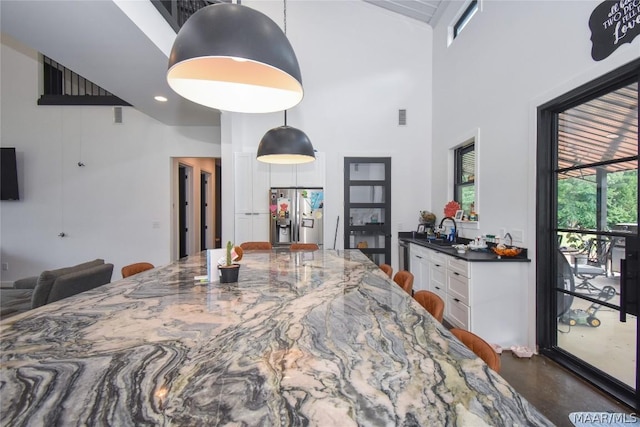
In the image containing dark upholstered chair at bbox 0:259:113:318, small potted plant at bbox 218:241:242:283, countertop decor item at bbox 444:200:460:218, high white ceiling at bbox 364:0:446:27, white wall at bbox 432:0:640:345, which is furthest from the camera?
high white ceiling at bbox 364:0:446:27

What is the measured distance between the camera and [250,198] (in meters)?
4.93

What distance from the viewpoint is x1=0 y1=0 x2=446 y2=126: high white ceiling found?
2344 mm

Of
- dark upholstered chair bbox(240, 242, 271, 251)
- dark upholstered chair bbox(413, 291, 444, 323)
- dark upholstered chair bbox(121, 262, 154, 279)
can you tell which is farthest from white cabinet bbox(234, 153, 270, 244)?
dark upholstered chair bbox(413, 291, 444, 323)

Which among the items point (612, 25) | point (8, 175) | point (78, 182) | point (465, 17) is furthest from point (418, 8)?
point (8, 175)

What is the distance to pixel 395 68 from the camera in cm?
514

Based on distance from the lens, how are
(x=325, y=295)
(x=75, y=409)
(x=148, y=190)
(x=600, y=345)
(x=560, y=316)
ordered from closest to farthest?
(x=75, y=409) < (x=325, y=295) < (x=600, y=345) < (x=560, y=316) < (x=148, y=190)

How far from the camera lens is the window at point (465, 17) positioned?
384cm

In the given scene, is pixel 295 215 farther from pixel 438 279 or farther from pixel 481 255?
pixel 481 255

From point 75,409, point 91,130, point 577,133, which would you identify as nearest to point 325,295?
point 75,409

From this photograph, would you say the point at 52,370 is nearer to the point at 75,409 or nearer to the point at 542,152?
the point at 75,409

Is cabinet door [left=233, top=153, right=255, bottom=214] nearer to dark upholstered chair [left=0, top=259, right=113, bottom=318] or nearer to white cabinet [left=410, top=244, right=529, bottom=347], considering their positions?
dark upholstered chair [left=0, top=259, right=113, bottom=318]

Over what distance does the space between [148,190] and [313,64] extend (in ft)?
12.7

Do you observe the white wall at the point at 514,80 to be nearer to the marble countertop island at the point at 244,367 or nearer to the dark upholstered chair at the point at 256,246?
the marble countertop island at the point at 244,367

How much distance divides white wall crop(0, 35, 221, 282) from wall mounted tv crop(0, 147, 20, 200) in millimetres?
149
